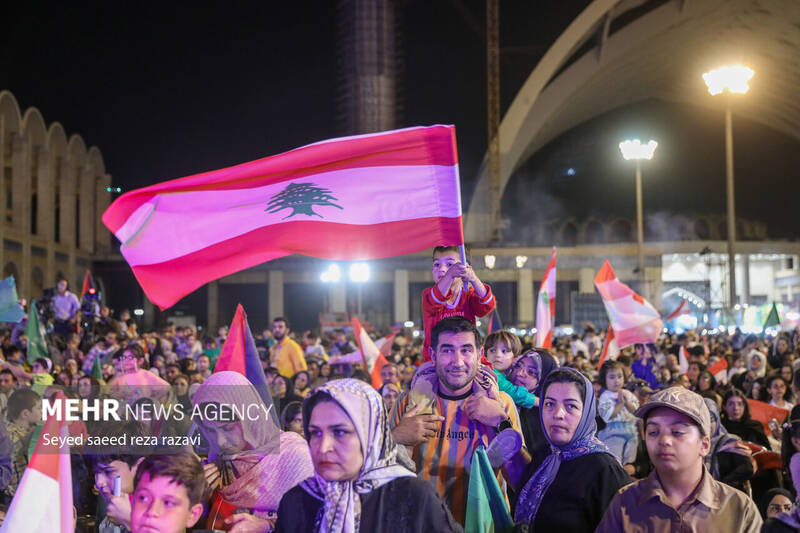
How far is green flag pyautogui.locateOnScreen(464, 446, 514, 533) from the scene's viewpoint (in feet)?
10.7

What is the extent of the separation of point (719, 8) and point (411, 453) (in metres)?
53.4

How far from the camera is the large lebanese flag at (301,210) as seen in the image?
16.3ft

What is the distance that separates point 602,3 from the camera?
48.0 meters

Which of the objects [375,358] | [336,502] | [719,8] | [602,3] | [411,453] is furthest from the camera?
[719,8]

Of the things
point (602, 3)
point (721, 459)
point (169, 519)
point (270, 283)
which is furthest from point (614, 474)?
point (602, 3)

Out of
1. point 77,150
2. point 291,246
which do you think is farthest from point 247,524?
point 77,150

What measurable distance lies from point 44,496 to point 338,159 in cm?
262

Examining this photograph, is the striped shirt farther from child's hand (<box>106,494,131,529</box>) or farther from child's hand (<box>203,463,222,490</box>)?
child's hand (<box>106,494,131,529</box>)

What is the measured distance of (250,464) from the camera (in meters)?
3.66

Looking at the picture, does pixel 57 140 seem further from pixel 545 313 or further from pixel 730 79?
pixel 545 313

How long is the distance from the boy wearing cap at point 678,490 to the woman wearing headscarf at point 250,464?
1.31 m

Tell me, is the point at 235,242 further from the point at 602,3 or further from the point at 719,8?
the point at 719,8

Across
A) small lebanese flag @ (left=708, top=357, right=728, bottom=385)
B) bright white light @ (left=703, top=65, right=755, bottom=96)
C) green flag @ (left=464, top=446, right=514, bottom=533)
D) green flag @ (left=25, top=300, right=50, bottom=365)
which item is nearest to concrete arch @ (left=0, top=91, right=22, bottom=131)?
green flag @ (left=25, top=300, right=50, bottom=365)

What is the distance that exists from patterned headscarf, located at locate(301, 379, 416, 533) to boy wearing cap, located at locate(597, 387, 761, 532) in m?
0.91
